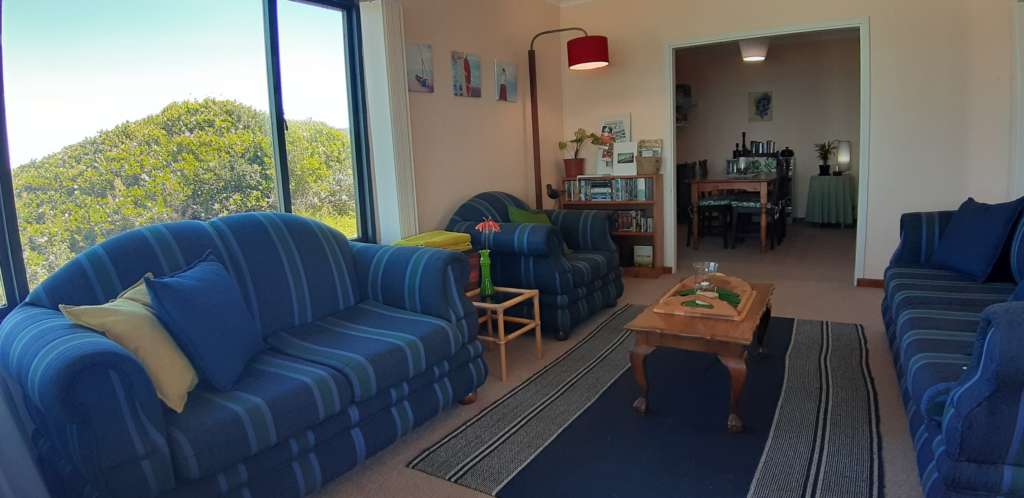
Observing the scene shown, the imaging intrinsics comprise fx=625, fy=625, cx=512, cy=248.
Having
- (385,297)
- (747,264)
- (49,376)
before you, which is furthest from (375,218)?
(747,264)

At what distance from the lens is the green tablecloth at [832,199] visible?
7.71m

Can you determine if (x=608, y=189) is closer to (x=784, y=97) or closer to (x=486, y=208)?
(x=486, y=208)

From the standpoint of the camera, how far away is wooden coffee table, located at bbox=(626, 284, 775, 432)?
2332 millimetres

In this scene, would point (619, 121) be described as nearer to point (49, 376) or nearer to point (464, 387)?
point (464, 387)

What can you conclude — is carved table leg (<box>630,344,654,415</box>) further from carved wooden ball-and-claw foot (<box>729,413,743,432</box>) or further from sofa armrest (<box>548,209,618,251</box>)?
sofa armrest (<box>548,209,618,251</box>)

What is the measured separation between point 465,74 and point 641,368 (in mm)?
2548

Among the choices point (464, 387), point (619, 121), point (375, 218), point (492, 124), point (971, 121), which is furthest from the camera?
point (619, 121)

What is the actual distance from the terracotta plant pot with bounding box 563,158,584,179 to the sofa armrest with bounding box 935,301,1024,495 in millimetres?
3901

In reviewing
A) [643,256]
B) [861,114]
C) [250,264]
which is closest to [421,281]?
[250,264]

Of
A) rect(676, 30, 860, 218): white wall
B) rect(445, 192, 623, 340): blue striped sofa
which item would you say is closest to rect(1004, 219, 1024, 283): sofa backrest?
rect(445, 192, 623, 340): blue striped sofa

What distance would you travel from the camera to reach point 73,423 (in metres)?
1.56

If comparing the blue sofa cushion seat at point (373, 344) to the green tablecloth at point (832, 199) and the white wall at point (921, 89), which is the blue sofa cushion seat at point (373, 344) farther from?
the green tablecloth at point (832, 199)

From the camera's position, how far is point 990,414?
5.13 feet

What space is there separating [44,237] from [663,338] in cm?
239
